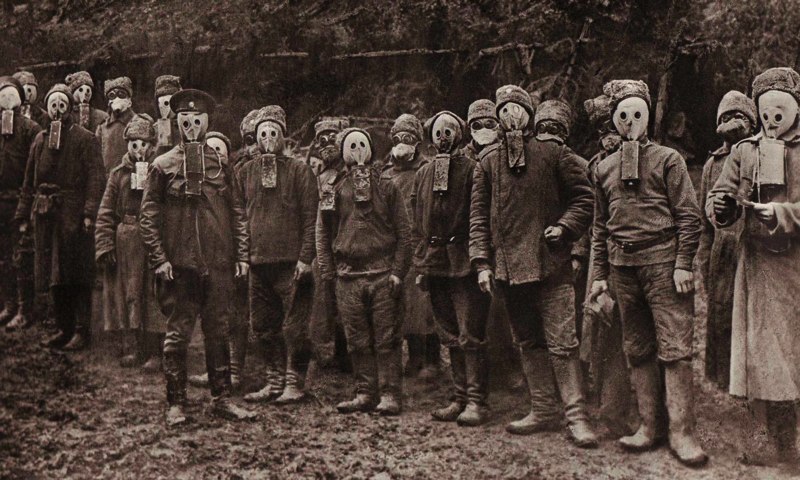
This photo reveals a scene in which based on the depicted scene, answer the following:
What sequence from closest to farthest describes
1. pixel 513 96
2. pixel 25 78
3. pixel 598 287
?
1. pixel 598 287
2. pixel 513 96
3. pixel 25 78

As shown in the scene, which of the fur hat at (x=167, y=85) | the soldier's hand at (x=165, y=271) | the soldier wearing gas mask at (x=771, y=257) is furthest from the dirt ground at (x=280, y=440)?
the fur hat at (x=167, y=85)

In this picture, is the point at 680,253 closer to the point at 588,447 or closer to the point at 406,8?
the point at 588,447

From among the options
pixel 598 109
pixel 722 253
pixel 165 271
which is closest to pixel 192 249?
pixel 165 271

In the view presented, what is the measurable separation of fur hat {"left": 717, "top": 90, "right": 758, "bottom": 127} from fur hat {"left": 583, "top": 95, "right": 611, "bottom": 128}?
1.65ft

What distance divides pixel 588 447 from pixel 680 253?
0.87 metres

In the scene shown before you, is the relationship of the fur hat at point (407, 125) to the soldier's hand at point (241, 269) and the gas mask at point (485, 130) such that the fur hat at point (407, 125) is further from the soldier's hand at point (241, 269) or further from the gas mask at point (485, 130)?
the soldier's hand at point (241, 269)

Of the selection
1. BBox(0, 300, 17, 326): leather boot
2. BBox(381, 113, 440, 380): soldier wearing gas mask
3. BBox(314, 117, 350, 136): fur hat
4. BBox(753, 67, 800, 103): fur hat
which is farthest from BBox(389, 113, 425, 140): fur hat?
BBox(0, 300, 17, 326): leather boot

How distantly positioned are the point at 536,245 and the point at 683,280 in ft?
2.04

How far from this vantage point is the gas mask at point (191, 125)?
12.8ft

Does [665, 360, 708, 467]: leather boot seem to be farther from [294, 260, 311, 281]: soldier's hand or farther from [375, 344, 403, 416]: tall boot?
[294, 260, 311, 281]: soldier's hand

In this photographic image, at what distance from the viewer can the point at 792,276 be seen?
10.7 feet

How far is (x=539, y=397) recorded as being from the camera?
3.64 meters

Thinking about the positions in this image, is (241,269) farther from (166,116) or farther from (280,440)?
(166,116)

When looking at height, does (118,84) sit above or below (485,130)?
above
